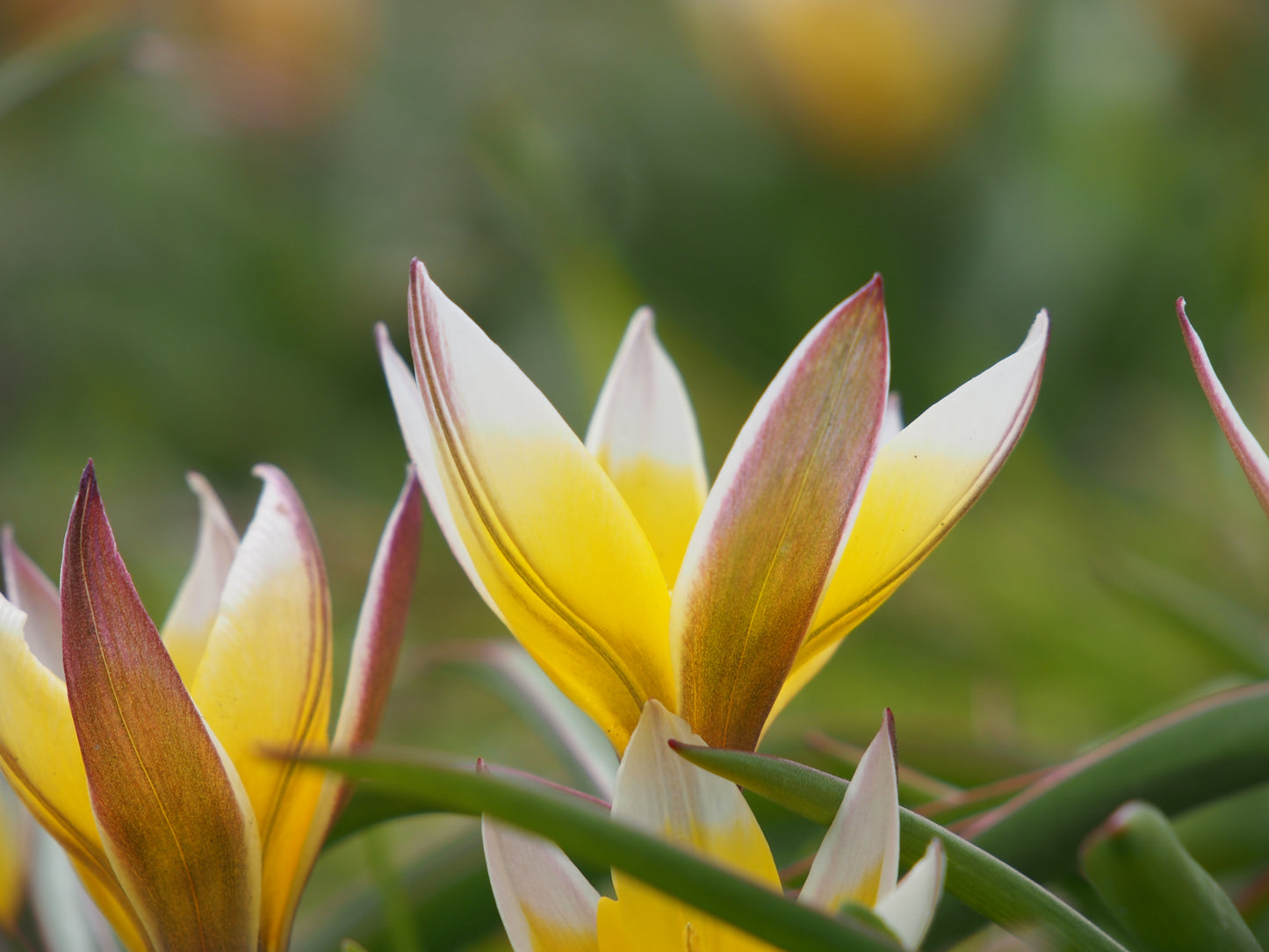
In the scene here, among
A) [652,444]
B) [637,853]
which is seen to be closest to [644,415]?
[652,444]

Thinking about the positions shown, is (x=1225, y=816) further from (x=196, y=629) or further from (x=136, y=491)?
(x=136, y=491)

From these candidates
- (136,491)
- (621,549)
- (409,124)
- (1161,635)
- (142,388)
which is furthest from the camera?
(409,124)

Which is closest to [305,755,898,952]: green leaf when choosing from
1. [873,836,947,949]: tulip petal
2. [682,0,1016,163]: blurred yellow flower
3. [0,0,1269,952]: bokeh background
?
[873,836,947,949]: tulip petal

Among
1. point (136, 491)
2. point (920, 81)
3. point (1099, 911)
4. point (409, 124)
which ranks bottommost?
point (1099, 911)

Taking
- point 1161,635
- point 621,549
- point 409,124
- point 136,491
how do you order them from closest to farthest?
point 621,549 → point 1161,635 → point 136,491 → point 409,124

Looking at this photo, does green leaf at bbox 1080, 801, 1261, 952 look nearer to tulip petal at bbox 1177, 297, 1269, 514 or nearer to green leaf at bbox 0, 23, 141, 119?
tulip petal at bbox 1177, 297, 1269, 514

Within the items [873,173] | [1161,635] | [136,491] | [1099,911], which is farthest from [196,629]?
[873,173]

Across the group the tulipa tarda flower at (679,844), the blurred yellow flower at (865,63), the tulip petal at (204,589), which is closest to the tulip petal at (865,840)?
the tulipa tarda flower at (679,844)
